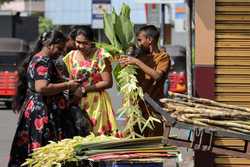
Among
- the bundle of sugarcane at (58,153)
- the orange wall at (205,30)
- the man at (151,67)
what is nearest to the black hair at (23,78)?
the man at (151,67)

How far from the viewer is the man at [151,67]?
7055 mm

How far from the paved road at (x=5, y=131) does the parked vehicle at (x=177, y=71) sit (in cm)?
516

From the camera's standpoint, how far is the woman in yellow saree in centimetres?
725

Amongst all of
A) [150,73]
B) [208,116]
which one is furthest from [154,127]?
[208,116]

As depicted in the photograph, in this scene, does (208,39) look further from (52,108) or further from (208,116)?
(208,116)

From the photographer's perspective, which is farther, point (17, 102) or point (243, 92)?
point (243, 92)

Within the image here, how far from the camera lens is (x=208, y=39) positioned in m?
7.58

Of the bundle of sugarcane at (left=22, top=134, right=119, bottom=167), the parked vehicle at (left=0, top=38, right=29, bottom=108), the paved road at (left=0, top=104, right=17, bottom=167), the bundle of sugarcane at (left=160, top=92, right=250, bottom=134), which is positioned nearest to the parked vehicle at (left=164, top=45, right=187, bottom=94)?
Answer: the parked vehicle at (left=0, top=38, right=29, bottom=108)

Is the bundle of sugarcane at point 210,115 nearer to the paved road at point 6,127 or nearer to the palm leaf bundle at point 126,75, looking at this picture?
the palm leaf bundle at point 126,75

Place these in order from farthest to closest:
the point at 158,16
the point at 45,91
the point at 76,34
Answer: the point at 158,16, the point at 76,34, the point at 45,91

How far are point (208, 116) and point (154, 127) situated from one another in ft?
6.36

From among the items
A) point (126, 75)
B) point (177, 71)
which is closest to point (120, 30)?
point (126, 75)

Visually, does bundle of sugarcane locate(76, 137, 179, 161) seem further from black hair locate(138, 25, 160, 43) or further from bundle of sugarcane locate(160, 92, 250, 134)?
black hair locate(138, 25, 160, 43)

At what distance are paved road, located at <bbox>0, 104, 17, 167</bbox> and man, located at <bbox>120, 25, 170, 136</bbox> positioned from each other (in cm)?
374
